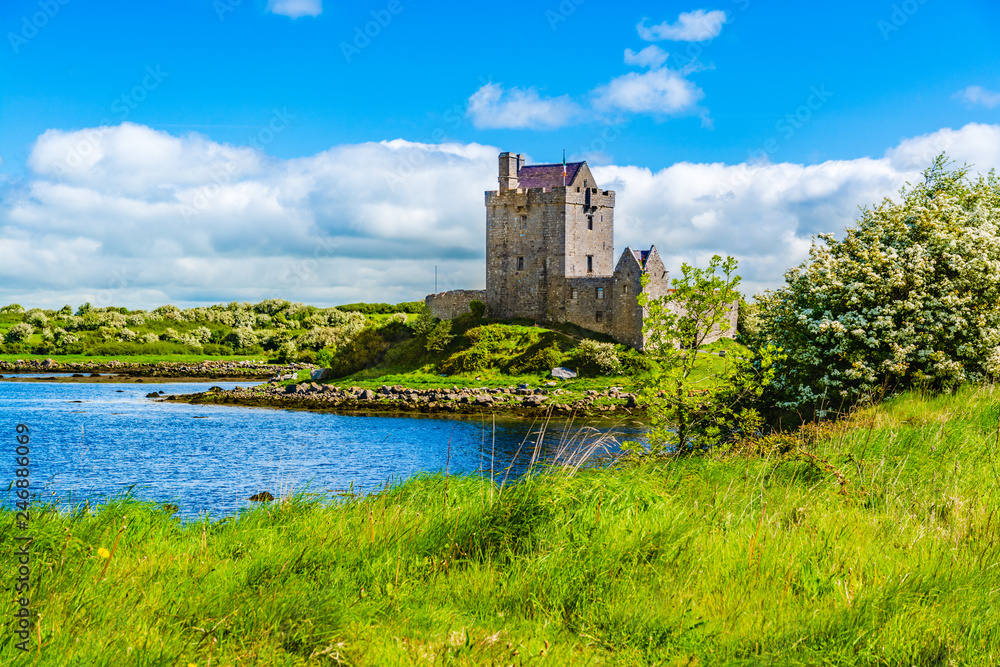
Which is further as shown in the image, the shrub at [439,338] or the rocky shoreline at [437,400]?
the shrub at [439,338]

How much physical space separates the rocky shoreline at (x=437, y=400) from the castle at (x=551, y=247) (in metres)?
12.1

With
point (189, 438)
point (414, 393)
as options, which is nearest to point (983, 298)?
point (189, 438)

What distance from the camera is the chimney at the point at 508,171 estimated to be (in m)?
55.2

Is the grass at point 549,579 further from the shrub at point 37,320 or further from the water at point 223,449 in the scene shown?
the shrub at point 37,320

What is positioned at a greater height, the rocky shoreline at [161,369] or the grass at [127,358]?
the grass at [127,358]

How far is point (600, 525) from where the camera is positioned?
589cm

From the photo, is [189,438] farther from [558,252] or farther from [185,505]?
[558,252]

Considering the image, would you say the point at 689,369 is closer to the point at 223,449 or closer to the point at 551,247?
the point at 223,449

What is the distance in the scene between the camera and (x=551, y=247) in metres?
54.2

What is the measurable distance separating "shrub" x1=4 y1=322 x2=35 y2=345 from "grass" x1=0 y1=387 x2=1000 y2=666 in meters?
97.8

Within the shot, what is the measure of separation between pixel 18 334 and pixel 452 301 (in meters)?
63.0

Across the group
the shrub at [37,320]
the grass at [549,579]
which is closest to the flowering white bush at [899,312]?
the grass at [549,579]

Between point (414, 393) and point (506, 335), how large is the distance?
9.98m

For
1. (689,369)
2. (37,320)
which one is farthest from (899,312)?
(37,320)
